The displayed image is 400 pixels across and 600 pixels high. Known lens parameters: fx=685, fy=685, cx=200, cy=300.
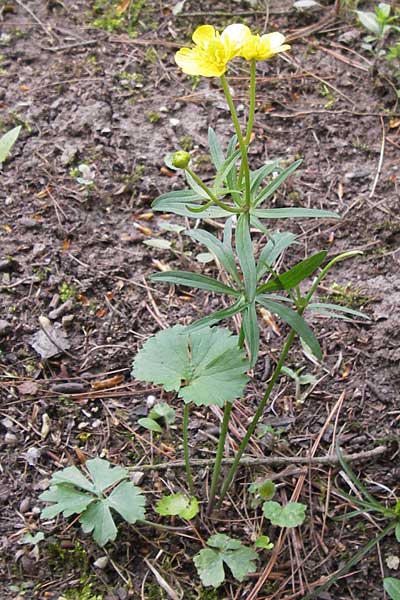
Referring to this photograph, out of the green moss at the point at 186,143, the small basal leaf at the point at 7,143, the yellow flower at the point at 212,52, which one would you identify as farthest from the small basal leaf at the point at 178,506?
the green moss at the point at 186,143

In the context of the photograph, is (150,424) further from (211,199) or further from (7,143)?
(7,143)

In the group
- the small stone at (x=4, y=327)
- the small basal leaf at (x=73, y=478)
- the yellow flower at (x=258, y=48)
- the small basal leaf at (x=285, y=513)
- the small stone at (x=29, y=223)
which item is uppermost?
the yellow flower at (x=258, y=48)

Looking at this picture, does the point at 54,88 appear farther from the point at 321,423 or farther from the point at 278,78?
the point at 321,423

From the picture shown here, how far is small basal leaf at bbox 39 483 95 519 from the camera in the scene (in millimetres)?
1501

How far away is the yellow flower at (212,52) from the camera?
1218 millimetres

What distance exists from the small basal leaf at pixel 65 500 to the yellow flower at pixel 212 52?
94cm

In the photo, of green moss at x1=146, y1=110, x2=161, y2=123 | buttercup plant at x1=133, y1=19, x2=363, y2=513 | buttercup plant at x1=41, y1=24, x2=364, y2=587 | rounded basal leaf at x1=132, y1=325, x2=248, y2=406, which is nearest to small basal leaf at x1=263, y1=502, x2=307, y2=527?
buttercup plant at x1=41, y1=24, x2=364, y2=587

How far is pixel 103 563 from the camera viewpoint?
5.06ft

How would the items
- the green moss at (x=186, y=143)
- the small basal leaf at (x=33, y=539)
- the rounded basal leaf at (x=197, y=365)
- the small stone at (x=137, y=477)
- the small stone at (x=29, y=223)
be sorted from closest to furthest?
the rounded basal leaf at (x=197, y=365), the small basal leaf at (x=33, y=539), the small stone at (x=137, y=477), the small stone at (x=29, y=223), the green moss at (x=186, y=143)

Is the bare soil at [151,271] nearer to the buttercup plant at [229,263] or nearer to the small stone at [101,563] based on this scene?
the small stone at [101,563]

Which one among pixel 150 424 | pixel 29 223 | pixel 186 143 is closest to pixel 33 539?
pixel 150 424

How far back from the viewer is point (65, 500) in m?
1.52

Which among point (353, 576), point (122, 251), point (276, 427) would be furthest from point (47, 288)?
point (353, 576)

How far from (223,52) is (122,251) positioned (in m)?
1.00
